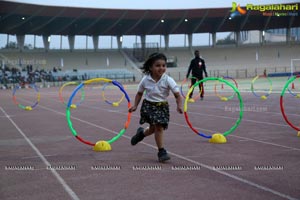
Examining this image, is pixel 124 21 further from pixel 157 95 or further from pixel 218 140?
pixel 157 95

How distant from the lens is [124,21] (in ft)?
232

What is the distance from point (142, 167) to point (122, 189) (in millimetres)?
1233

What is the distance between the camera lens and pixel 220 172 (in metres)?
5.75

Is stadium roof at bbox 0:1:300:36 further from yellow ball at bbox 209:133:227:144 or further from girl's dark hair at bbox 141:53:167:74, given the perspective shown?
girl's dark hair at bbox 141:53:167:74

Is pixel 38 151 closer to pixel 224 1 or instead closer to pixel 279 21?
pixel 224 1

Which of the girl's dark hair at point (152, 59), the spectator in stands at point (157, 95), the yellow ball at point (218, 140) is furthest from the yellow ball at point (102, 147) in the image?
the yellow ball at point (218, 140)

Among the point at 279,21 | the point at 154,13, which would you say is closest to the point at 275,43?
the point at 279,21

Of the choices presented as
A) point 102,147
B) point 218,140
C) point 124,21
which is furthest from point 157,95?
point 124,21

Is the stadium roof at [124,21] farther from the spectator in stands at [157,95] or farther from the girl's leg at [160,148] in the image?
the girl's leg at [160,148]

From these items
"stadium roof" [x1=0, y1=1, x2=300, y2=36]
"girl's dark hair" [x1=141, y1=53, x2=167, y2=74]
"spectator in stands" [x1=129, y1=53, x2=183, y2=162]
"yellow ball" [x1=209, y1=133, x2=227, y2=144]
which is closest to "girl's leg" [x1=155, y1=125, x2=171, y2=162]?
"spectator in stands" [x1=129, y1=53, x2=183, y2=162]

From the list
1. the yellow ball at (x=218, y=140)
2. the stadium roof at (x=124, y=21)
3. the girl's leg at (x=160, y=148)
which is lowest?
the yellow ball at (x=218, y=140)

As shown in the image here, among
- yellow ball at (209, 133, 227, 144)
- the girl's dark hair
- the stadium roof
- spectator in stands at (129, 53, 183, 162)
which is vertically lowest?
yellow ball at (209, 133, 227, 144)

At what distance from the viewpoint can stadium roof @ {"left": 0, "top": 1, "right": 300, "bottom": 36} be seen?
205ft

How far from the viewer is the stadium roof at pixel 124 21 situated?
6257 cm
